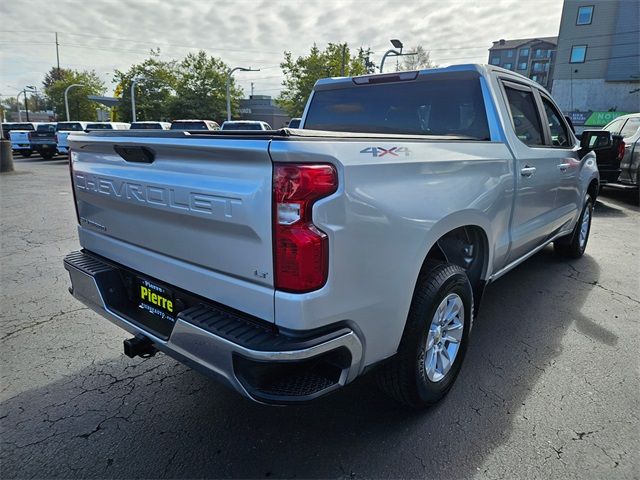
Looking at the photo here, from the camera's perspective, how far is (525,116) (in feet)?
12.0

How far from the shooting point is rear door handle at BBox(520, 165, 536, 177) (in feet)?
10.6

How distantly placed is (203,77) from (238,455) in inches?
2018

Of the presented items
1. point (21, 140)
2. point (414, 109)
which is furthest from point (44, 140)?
point (414, 109)

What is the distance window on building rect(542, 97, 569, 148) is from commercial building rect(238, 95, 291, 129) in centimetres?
5565

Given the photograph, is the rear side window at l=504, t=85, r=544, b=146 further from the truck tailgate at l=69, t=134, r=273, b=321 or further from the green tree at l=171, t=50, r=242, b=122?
the green tree at l=171, t=50, r=242, b=122

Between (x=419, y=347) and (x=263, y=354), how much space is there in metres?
0.96

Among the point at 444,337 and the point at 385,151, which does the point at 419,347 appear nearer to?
the point at 444,337

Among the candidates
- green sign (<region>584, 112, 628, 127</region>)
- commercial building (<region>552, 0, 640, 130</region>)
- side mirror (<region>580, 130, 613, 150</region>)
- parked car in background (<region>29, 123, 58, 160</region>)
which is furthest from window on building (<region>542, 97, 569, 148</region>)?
commercial building (<region>552, 0, 640, 130</region>)

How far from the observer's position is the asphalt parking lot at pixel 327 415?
7.07 ft

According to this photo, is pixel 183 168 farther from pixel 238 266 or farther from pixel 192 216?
pixel 238 266

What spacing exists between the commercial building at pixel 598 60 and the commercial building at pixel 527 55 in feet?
143

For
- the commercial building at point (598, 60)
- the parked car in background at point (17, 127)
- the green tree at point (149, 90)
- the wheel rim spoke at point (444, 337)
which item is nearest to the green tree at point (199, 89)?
the green tree at point (149, 90)

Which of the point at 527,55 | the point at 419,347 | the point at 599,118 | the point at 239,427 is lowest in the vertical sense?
the point at 239,427

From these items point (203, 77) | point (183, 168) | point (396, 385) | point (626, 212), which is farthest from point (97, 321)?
point (203, 77)
